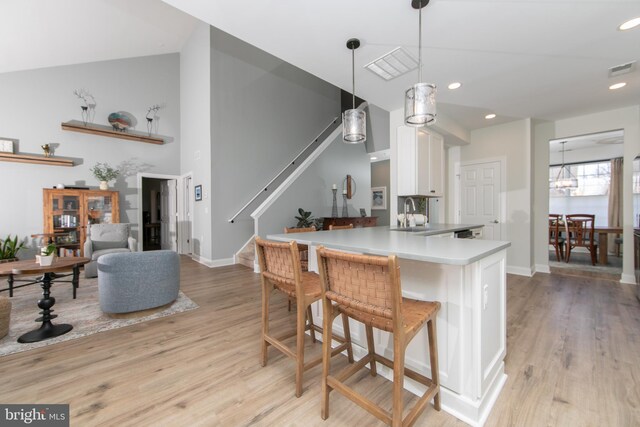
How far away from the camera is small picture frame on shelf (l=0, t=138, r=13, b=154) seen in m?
4.47

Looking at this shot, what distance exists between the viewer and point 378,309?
3.72ft

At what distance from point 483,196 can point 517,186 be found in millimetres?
545

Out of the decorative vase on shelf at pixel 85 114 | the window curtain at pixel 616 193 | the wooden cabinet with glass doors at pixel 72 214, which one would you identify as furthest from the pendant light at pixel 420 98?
the window curtain at pixel 616 193

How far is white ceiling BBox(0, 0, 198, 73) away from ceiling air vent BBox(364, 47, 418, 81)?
4.72 meters

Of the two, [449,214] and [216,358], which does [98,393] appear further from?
[449,214]

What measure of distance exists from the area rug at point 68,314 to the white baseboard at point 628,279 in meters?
6.05

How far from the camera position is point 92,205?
5059mm

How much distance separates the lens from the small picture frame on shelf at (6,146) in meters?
4.47

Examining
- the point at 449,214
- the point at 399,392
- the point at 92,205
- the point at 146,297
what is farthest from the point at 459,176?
the point at 92,205

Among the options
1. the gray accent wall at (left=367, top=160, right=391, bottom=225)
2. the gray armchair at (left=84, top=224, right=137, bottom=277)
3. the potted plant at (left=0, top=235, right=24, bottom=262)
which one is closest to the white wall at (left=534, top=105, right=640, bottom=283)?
the gray accent wall at (left=367, top=160, right=391, bottom=225)

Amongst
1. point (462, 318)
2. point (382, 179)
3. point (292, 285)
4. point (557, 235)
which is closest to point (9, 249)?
point (292, 285)

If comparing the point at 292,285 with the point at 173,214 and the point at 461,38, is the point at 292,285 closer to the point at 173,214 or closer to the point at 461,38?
the point at 461,38

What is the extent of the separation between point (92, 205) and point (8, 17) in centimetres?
302

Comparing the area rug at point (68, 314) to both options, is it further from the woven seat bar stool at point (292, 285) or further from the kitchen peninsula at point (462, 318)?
the kitchen peninsula at point (462, 318)
